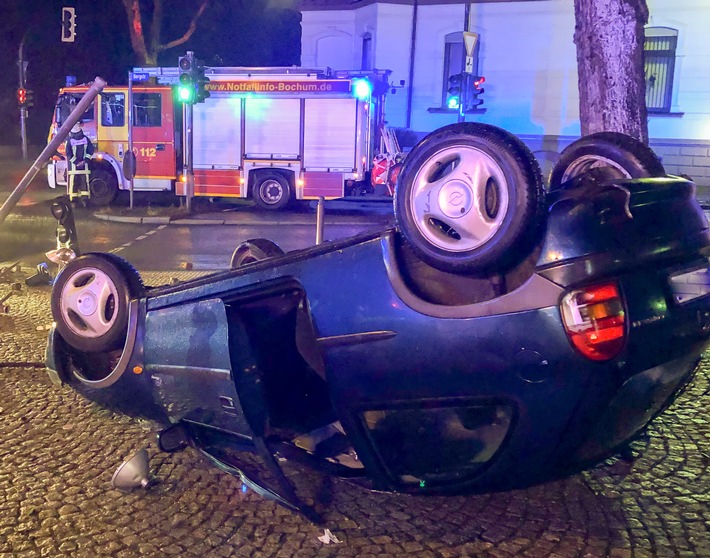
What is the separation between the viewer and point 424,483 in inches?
121

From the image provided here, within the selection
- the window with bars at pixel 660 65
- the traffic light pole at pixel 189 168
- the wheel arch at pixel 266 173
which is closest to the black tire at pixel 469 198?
the traffic light pole at pixel 189 168

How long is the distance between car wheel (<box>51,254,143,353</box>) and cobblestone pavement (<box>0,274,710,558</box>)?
0.66 meters

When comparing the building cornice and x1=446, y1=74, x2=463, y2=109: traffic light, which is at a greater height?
the building cornice

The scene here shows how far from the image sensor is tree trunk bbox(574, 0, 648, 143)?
21.0ft

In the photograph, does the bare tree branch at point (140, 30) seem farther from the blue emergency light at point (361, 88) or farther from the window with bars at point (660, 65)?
the window with bars at point (660, 65)

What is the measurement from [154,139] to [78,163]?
6.82ft

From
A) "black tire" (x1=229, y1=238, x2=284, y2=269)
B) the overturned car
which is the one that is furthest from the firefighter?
the overturned car

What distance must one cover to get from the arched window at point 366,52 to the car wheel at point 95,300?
25175mm

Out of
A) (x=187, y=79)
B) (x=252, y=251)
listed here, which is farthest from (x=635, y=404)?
(x=187, y=79)

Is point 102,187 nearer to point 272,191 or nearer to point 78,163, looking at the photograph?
point 78,163

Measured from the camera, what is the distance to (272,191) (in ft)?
62.7

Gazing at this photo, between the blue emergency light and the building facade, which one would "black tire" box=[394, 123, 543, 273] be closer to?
the blue emergency light

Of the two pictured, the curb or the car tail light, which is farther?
the curb

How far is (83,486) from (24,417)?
114cm
